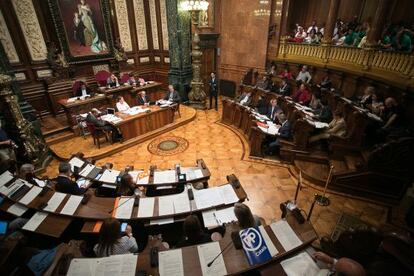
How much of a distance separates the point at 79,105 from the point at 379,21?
892 cm

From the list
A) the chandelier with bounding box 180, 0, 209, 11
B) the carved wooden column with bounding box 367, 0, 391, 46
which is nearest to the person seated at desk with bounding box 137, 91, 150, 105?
the chandelier with bounding box 180, 0, 209, 11

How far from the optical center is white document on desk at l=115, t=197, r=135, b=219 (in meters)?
3.11

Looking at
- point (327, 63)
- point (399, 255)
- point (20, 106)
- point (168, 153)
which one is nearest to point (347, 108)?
point (327, 63)

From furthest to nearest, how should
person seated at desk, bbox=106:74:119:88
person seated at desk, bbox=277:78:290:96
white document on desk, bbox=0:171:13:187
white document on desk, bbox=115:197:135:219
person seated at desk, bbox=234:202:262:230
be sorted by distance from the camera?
person seated at desk, bbox=106:74:119:88 < person seated at desk, bbox=277:78:290:96 < white document on desk, bbox=0:171:13:187 < white document on desk, bbox=115:197:135:219 < person seated at desk, bbox=234:202:262:230

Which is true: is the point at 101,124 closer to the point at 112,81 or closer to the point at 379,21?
the point at 112,81

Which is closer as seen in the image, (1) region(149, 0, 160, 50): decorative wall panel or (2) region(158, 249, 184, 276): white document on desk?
(2) region(158, 249, 184, 276): white document on desk

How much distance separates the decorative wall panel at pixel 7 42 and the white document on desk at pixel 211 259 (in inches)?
328

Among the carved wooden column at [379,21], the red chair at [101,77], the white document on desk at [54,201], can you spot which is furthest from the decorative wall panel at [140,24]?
the white document on desk at [54,201]

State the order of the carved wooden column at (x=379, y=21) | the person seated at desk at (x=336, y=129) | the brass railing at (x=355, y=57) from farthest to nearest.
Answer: the carved wooden column at (x=379, y=21) < the brass railing at (x=355, y=57) < the person seated at desk at (x=336, y=129)

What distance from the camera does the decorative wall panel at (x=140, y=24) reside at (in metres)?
9.98

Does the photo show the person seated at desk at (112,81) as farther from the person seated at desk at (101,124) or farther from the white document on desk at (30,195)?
the white document on desk at (30,195)

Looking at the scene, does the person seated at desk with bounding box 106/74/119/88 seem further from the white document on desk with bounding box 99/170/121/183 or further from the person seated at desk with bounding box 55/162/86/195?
the person seated at desk with bounding box 55/162/86/195

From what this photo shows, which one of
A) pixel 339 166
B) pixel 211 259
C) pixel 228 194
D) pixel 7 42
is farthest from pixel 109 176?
pixel 7 42

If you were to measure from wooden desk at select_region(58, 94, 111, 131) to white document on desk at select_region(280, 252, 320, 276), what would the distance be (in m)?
Answer: 7.05
